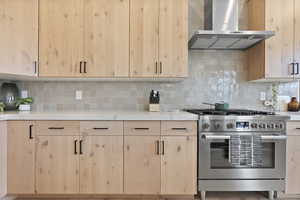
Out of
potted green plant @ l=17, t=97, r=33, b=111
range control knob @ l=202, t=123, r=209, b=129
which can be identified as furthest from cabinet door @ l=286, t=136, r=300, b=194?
potted green plant @ l=17, t=97, r=33, b=111

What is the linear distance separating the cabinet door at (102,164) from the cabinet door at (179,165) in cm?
45

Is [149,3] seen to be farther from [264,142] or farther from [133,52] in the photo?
[264,142]

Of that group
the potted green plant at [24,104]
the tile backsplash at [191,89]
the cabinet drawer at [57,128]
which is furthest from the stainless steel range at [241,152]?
the potted green plant at [24,104]

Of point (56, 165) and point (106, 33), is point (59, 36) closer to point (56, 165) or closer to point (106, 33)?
point (106, 33)

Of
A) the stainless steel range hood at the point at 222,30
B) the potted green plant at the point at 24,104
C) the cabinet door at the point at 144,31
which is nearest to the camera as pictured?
the stainless steel range hood at the point at 222,30

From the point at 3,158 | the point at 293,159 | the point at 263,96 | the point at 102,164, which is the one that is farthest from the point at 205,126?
the point at 3,158

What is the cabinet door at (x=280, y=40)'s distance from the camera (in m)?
2.70

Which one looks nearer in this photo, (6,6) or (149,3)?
(6,6)

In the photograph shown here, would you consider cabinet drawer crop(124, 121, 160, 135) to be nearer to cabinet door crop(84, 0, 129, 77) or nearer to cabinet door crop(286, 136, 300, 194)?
cabinet door crop(84, 0, 129, 77)

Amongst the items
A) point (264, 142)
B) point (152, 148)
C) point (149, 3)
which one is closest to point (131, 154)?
point (152, 148)

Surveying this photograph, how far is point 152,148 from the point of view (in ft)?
7.85

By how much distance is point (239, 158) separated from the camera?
2.37 m

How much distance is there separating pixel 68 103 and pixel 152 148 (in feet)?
4.46

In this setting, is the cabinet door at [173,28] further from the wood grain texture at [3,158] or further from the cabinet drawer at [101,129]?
the wood grain texture at [3,158]
